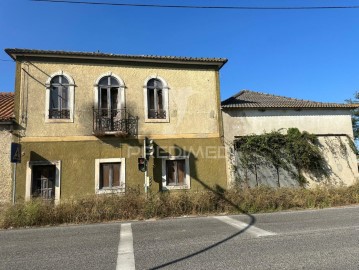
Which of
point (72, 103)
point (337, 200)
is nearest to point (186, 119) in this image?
point (72, 103)

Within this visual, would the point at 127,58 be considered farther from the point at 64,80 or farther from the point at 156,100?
the point at 64,80

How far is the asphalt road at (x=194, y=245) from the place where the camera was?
5547 millimetres

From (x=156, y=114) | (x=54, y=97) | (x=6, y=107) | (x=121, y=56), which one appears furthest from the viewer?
Result: (x=156, y=114)

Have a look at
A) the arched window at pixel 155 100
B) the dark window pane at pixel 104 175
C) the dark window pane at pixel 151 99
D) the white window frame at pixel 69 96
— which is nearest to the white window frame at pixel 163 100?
the arched window at pixel 155 100

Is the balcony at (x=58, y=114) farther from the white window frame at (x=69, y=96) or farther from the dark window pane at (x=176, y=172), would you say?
the dark window pane at (x=176, y=172)

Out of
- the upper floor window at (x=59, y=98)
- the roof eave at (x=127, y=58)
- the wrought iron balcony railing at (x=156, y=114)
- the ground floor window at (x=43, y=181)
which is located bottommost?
the ground floor window at (x=43, y=181)

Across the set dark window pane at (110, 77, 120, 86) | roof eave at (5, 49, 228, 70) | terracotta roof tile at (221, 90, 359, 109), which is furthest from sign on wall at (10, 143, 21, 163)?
terracotta roof tile at (221, 90, 359, 109)

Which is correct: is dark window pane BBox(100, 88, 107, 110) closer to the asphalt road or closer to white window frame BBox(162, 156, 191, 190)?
white window frame BBox(162, 156, 191, 190)

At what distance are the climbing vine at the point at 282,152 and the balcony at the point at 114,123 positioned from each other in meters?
5.16

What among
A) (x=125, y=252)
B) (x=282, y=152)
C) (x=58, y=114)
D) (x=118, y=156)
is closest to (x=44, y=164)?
(x=58, y=114)

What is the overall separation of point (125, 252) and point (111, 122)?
28.5 feet

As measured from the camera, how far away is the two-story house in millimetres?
13703

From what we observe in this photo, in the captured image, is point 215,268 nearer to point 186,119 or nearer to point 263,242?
point 263,242

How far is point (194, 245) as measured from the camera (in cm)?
695
